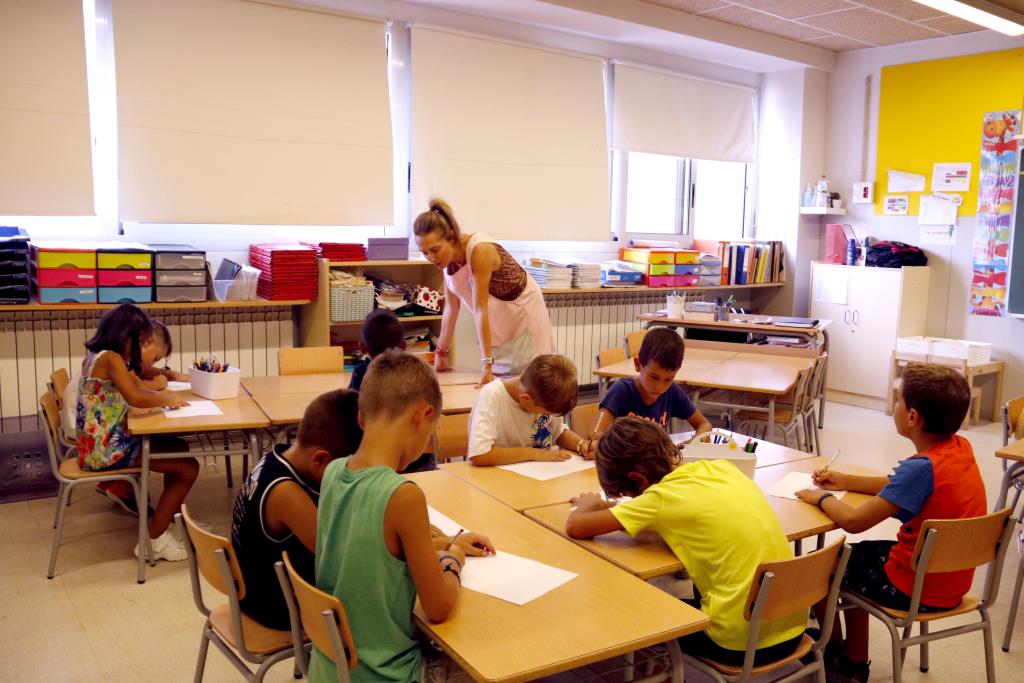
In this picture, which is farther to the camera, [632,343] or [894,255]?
[894,255]

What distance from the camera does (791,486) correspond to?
2.84 m

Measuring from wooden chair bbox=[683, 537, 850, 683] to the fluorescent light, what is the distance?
15.4 feet

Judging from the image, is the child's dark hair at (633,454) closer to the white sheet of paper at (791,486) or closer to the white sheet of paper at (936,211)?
the white sheet of paper at (791,486)

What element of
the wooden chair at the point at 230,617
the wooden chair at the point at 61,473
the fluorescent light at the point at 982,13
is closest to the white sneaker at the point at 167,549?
the wooden chair at the point at 61,473

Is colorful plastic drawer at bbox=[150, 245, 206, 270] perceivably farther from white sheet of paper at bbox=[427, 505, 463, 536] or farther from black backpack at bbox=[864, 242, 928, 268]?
black backpack at bbox=[864, 242, 928, 268]

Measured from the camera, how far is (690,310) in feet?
23.0

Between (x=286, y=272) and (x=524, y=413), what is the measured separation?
2.61m

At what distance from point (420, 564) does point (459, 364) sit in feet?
15.5

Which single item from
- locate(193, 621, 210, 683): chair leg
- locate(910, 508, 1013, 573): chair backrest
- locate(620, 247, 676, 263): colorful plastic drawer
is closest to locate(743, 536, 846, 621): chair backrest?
locate(910, 508, 1013, 573): chair backrest

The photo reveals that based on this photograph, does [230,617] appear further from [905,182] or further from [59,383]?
[905,182]

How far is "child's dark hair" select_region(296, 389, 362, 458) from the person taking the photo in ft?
6.89

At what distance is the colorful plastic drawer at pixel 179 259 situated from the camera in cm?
481

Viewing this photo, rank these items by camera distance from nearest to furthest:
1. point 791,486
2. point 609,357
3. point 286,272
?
point 791,486 < point 286,272 < point 609,357

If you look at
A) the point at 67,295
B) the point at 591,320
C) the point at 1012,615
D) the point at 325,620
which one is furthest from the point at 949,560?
the point at 591,320
